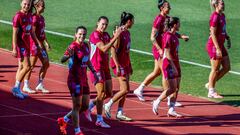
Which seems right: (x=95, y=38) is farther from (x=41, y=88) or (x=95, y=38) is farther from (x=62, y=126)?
(x=41, y=88)

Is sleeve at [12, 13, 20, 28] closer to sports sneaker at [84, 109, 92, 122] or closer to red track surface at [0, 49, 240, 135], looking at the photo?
red track surface at [0, 49, 240, 135]

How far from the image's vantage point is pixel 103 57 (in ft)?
56.6

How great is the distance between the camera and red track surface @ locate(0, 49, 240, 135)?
16750 mm

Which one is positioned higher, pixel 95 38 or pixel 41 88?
pixel 95 38

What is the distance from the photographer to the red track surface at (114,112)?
16750 millimetres

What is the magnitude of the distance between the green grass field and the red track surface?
4.40 ft

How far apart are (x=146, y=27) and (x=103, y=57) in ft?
46.2

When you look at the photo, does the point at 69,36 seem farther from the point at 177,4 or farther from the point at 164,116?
the point at 164,116

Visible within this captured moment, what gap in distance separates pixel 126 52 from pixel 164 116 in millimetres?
2002

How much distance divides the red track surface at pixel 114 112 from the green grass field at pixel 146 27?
1343mm

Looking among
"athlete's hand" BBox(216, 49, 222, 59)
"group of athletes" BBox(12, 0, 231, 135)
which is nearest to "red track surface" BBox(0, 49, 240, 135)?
"group of athletes" BBox(12, 0, 231, 135)

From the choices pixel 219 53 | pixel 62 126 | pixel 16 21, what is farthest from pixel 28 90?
pixel 219 53

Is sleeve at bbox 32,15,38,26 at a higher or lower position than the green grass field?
higher

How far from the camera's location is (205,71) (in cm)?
2477
